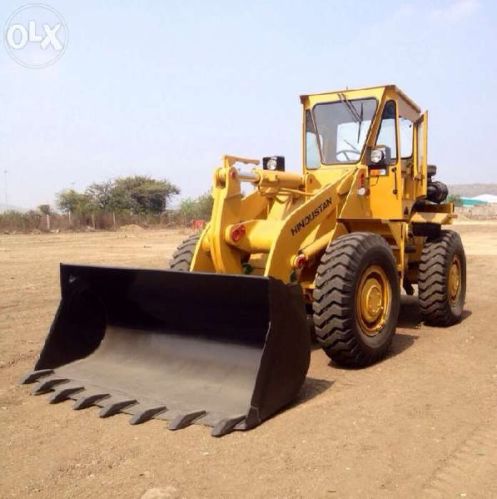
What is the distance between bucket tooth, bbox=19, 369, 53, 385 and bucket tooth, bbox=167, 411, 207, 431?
1.47 meters

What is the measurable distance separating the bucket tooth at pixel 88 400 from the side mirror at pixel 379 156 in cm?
375

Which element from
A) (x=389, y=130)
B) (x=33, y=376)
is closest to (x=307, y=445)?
(x=33, y=376)

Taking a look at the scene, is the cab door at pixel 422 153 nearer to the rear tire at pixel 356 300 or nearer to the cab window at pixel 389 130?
the cab window at pixel 389 130

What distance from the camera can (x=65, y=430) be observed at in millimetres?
3795

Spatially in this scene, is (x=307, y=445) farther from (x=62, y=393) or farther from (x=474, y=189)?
(x=474, y=189)

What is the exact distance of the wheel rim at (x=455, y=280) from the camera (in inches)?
280

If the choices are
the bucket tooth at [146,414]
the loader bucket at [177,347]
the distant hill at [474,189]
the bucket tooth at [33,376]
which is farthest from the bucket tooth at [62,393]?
the distant hill at [474,189]

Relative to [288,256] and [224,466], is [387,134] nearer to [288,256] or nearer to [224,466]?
[288,256]

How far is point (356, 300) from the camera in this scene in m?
5.05

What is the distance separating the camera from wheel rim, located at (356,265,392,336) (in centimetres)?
518

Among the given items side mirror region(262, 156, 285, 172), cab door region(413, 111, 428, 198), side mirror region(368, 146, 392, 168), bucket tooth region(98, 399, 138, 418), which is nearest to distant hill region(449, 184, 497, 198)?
cab door region(413, 111, 428, 198)

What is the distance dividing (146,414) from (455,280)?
15.5 ft

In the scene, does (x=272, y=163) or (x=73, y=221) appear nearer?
(x=272, y=163)

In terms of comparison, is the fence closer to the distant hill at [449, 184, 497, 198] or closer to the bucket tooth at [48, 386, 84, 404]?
the bucket tooth at [48, 386, 84, 404]
